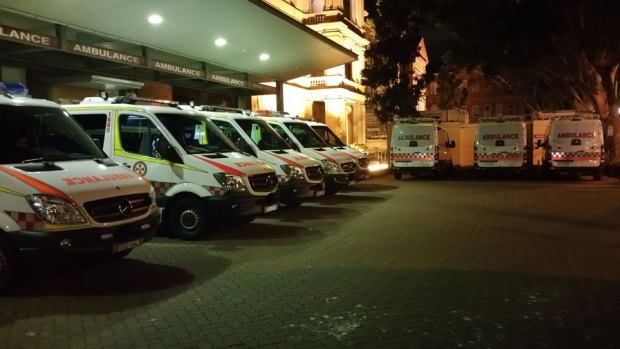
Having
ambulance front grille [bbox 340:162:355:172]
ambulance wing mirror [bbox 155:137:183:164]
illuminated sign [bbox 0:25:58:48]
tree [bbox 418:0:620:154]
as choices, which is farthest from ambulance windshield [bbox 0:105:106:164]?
tree [bbox 418:0:620:154]

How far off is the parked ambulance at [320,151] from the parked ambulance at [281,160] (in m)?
1.40

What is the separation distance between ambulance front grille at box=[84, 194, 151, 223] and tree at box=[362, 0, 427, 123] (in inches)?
1116

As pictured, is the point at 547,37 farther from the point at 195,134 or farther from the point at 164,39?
the point at 195,134

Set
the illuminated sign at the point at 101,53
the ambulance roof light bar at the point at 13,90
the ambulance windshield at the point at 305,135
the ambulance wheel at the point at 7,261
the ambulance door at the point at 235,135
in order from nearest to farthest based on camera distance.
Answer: the ambulance wheel at the point at 7,261 → the ambulance roof light bar at the point at 13,90 → the ambulance door at the point at 235,135 → the illuminated sign at the point at 101,53 → the ambulance windshield at the point at 305,135

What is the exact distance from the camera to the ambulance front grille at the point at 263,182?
30.5ft

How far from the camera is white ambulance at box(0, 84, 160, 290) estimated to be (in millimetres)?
5758

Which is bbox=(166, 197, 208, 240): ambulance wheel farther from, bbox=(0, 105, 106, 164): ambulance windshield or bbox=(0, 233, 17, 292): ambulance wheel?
bbox=(0, 233, 17, 292): ambulance wheel

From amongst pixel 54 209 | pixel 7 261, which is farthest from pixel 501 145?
pixel 7 261

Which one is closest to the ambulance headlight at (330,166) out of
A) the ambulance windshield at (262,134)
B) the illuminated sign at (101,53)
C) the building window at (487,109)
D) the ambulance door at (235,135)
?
the ambulance windshield at (262,134)

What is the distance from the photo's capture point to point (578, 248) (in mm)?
8422

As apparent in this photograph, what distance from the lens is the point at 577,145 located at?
1966 cm

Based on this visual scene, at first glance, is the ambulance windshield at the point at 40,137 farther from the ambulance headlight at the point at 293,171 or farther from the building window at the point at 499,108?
the building window at the point at 499,108

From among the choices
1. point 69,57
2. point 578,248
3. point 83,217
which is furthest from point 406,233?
point 69,57

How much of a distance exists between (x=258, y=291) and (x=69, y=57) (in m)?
11.3
